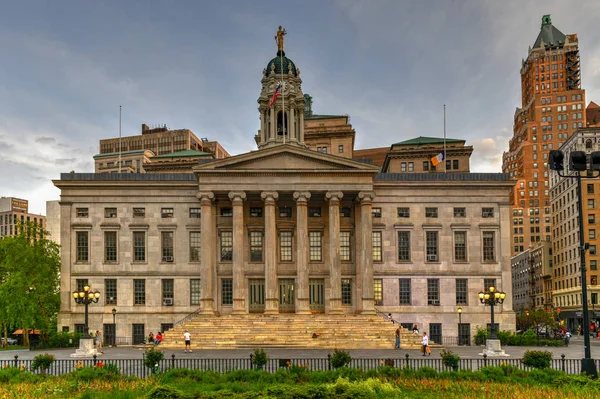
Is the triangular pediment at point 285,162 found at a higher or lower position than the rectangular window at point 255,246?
higher

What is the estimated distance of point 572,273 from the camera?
112688 mm

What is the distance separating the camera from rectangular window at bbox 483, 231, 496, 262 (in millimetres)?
66294

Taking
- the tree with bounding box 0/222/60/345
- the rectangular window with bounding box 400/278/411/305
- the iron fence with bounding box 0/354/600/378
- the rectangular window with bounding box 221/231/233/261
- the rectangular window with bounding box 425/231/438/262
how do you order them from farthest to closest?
the rectangular window with bounding box 425/231/438/262 → the rectangular window with bounding box 400/278/411/305 → the rectangular window with bounding box 221/231/233/261 → the tree with bounding box 0/222/60/345 → the iron fence with bounding box 0/354/600/378

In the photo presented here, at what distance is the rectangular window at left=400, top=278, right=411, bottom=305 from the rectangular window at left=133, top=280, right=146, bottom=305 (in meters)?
26.2

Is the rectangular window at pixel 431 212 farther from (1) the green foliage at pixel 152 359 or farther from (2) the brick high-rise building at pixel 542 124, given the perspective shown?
(2) the brick high-rise building at pixel 542 124

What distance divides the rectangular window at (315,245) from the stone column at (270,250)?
16.1 ft

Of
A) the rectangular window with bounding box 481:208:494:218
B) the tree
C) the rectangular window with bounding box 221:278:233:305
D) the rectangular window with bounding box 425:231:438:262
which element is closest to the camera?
the tree

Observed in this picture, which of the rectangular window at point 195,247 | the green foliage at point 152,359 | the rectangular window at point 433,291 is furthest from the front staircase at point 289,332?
the green foliage at point 152,359

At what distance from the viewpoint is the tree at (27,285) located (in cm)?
6197

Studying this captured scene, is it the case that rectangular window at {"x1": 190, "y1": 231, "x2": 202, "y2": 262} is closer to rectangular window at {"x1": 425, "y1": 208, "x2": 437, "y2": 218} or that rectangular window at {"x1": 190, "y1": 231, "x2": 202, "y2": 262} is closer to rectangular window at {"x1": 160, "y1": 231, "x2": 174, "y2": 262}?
rectangular window at {"x1": 160, "y1": 231, "x2": 174, "y2": 262}

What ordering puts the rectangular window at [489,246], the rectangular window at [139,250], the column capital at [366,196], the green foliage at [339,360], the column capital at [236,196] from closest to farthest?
1. the green foliage at [339,360]
2. the column capital at [236,196]
3. the column capital at [366,196]
4. the rectangular window at [139,250]
5. the rectangular window at [489,246]

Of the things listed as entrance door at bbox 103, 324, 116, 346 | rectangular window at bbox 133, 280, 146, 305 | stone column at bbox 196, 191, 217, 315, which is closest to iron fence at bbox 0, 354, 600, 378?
stone column at bbox 196, 191, 217, 315

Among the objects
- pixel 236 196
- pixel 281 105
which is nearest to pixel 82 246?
pixel 236 196

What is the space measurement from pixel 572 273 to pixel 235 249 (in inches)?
2933
